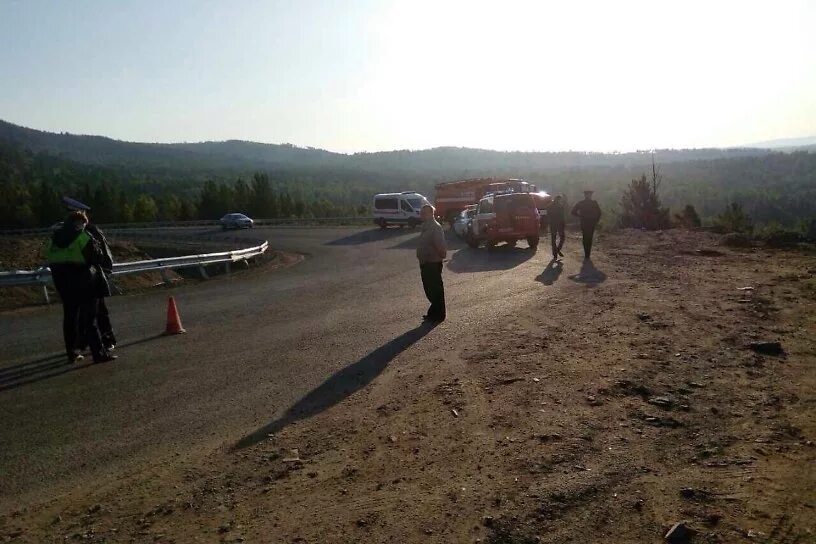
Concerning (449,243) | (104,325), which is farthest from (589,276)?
(449,243)

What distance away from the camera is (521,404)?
20.6ft

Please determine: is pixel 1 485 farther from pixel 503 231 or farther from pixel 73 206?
pixel 503 231

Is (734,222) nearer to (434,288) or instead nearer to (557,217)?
(557,217)

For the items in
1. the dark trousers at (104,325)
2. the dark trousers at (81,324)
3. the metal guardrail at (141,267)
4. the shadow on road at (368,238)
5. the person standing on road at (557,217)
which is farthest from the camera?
the shadow on road at (368,238)

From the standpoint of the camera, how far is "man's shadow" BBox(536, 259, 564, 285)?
15.3 m

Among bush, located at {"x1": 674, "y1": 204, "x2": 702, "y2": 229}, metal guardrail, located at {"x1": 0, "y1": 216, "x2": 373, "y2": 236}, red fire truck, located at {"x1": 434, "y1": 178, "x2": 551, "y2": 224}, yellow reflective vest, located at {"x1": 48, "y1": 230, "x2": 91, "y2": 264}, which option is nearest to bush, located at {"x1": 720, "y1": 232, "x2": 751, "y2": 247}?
bush, located at {"x1": 674, "y1": 204, "x2": 702, "y2": 229}

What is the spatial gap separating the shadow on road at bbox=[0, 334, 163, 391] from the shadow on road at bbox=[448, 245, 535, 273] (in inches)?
429

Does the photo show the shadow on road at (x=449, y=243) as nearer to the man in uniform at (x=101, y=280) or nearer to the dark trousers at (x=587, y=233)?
the dark trousers at (x=587, y=233)

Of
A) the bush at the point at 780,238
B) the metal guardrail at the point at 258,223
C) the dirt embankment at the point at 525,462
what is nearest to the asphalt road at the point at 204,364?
the dirt embankment at the point at 525,462

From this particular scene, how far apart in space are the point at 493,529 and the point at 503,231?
1901 cm

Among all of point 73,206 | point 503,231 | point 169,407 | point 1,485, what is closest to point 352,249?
point 503,231

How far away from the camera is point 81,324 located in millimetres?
8891

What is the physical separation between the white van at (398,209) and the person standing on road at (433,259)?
29337 millimetres

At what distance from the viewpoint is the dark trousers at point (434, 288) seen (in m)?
10.7
